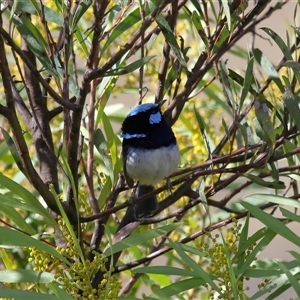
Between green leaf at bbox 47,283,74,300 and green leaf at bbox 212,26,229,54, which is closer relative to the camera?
green leaf at bbox 47,283,74,300

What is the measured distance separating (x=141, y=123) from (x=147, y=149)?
4.3 inches

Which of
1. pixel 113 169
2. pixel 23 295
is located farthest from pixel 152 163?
pixel 23 295

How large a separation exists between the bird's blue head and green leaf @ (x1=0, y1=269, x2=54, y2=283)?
0.97m

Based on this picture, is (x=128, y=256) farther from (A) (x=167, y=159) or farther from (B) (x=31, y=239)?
(B) (x=31, y=239)

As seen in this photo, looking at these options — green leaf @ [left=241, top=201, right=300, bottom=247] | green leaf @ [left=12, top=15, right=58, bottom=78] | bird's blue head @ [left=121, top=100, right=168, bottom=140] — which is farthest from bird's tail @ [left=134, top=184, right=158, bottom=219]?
green leaf @ [left=12, top=15, right=58, bottom=78]

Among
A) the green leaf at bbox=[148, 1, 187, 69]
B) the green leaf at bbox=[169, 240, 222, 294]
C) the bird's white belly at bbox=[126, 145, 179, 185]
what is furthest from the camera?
the bird's white belly at bbox=[126, 145, 179, 185]

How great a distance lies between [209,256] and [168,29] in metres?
0.60

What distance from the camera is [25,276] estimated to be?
1.58 m

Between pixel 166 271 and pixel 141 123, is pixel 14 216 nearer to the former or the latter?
pixel 166 271

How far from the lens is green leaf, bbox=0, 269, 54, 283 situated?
61.9 inches

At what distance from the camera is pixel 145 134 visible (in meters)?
2.71

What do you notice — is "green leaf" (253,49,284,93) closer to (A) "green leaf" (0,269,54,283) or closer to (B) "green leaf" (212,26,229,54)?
(B) "green leaf" (212,26,229,54)

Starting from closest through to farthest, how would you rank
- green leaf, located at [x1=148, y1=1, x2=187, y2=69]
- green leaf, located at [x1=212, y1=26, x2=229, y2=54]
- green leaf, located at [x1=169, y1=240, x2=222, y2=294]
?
green leaf, located at [x1=169, y1=240, x2=222, y2=294], green leaf, located at [x1=148, y1=1, x2=187, y2=69], green leaf, located at [x1=212, y1=26, x2=229, y2=54]

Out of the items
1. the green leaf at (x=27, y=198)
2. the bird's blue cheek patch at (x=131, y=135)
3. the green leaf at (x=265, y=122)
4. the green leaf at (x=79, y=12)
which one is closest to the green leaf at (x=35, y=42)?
the green leaf at (x=79, y=12)
